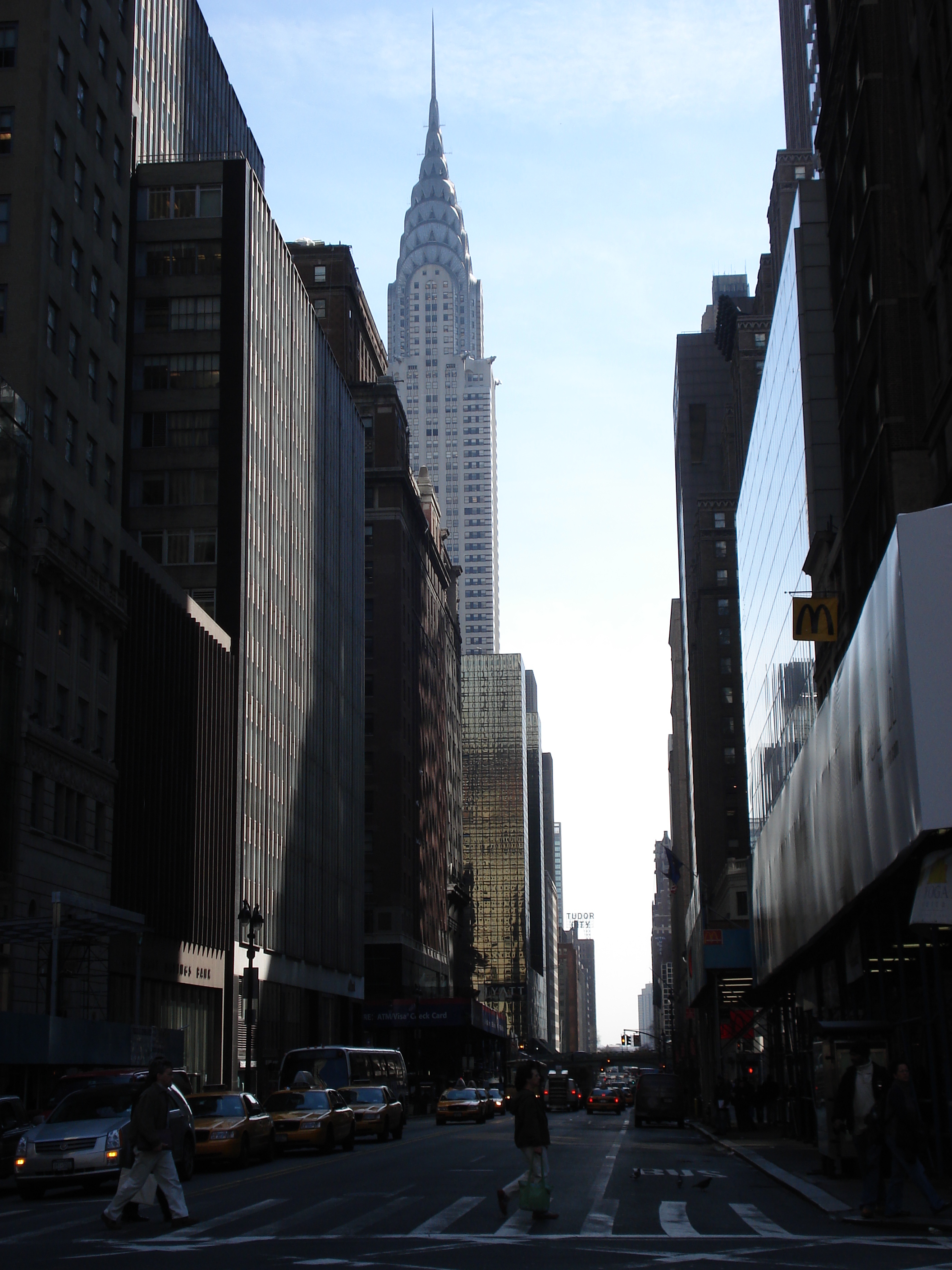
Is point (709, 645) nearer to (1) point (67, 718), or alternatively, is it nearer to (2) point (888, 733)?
(1) point (67, 718)

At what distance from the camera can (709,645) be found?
133250 mm

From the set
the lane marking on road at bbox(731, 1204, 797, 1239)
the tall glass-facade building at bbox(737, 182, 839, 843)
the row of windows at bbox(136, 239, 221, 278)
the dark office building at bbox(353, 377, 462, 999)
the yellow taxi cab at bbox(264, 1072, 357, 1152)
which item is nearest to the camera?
the lane marking on road at bbox(731, 1204, 797, 1239)

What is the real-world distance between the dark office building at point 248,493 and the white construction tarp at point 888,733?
43813mm

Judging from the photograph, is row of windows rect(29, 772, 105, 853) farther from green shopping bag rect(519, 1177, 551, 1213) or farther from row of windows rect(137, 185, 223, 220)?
row of windows rect(137, 185, 223, 220)

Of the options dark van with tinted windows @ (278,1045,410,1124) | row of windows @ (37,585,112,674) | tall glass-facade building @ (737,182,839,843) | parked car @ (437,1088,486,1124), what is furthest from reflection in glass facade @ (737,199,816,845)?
row of windows @ (37,585,112,674)

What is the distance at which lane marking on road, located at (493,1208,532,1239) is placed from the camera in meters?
17.5

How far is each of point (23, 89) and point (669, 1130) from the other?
45547mm

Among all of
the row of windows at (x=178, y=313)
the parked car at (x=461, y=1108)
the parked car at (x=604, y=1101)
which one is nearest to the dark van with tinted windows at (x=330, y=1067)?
the parked car at (x=461, y=1108)

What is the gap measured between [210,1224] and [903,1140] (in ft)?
28.9

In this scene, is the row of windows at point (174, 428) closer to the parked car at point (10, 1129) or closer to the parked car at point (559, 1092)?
the parked car at point (559, 1092)

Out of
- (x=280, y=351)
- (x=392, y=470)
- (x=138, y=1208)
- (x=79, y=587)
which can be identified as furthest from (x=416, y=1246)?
(x=392, y=470)

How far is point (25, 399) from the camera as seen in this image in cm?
5112

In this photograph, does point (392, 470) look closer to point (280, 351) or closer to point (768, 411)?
point (280, 351)

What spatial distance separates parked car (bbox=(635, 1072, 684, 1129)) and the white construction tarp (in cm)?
2600
